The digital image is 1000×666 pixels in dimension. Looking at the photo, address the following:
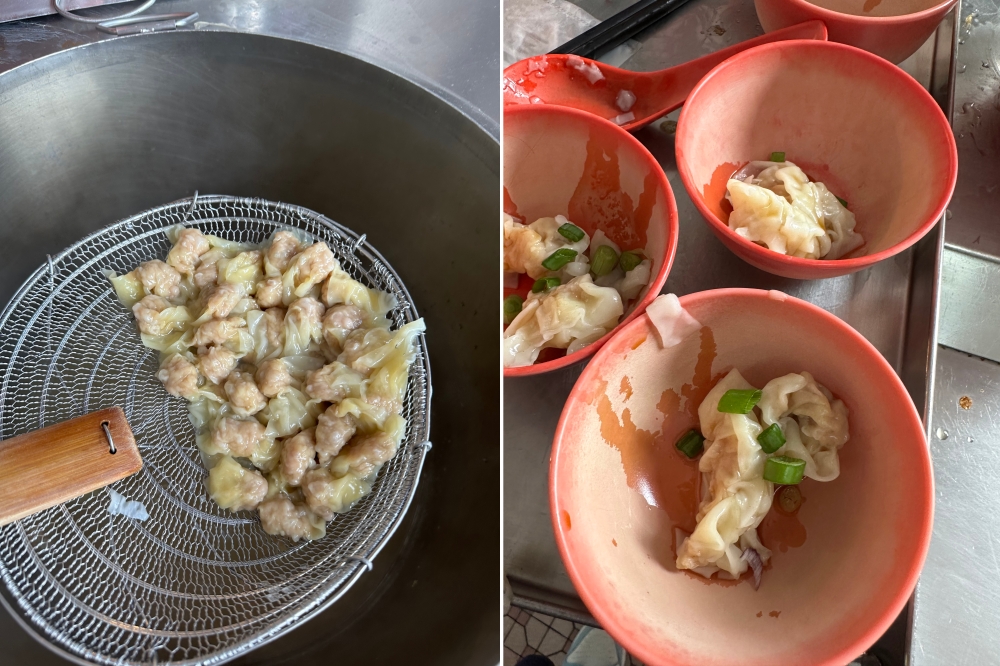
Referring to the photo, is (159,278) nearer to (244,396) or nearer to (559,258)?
(244,396)

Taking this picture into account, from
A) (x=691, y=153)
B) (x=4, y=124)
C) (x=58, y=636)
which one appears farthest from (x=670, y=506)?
(x=4, y=124)

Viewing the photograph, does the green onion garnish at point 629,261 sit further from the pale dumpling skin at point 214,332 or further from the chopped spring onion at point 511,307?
the pale dumpling skin at point 214,332

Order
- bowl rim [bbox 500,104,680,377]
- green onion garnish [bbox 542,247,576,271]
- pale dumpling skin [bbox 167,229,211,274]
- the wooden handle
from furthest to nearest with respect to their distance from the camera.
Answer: green onion garnish [bbox 542,247,576,271]
pale dumpling skin [bbox 167,229,211,274]
bowl rim [bbox 500,104,680,377]
the wooden handle

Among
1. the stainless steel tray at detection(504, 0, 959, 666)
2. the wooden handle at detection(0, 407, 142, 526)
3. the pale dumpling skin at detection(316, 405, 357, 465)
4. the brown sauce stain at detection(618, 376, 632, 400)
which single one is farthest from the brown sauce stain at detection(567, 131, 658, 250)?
the wooden handle at detection(0, 407, 142, 526)

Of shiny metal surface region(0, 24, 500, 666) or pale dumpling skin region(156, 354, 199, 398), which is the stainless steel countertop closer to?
shiny metal surface region(0, 24, 500, 666)

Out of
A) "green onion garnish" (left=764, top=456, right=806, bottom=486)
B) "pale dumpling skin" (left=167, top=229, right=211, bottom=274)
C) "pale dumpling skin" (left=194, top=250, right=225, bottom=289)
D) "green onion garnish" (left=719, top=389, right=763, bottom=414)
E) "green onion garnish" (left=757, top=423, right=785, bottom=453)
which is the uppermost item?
"pale dumpling skin" (left=167, top=229, right=211, bottom=274)

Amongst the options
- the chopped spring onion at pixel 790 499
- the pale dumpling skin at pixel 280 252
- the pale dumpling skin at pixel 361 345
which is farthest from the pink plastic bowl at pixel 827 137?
the pale dumpling skin at pixel 280 252

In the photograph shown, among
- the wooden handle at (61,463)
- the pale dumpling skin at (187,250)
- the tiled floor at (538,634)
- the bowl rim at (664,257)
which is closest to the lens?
the wooden handle at (61,463)
